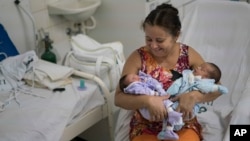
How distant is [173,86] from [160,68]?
16cm

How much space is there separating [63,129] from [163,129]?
1.89ft

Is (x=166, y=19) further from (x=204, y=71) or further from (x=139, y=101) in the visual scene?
(x=139, y=101)

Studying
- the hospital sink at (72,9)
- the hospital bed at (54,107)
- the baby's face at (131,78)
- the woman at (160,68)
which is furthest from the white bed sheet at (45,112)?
the hospital sink at (72,9)

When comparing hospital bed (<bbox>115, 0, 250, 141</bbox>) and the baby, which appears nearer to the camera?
the baby

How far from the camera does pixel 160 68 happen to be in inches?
64.4

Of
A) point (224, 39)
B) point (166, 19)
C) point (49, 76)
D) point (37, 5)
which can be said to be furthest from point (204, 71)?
point (37, 5)

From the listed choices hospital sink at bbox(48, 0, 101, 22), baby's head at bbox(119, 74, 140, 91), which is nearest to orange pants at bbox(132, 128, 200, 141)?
baby's head at bbox(119, 74, 140, 91)

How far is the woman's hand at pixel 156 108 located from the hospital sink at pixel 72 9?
129cm

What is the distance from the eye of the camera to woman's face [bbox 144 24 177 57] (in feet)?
5.00

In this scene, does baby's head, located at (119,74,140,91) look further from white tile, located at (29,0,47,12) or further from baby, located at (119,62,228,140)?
white tile, located at (29,0,47,12)

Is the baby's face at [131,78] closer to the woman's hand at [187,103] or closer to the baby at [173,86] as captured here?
the baby at [173,86]

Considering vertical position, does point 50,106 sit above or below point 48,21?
below

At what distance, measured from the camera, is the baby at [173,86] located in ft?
4.76

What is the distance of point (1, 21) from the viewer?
218cm
